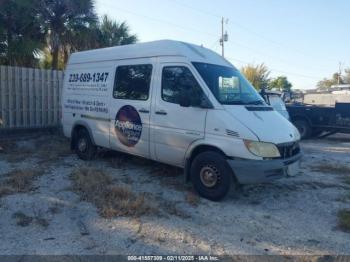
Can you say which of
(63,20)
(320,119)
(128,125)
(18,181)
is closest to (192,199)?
(128,125)

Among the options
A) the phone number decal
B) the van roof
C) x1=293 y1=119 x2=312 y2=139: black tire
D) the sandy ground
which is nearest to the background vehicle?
x1=293 y1=119 x2=312 y2=139: black tire

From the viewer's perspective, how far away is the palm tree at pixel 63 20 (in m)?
13.3

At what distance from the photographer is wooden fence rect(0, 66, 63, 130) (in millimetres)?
11203

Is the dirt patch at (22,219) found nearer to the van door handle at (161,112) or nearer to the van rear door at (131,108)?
the van rear door at (131,108)

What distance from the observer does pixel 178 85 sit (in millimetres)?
6246

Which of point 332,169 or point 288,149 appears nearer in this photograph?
point 288,149

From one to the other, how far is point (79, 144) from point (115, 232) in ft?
14.6

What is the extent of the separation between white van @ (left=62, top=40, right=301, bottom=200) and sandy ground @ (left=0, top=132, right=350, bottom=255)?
1.67 feet

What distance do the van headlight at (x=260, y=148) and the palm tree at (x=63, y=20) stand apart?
1030cm

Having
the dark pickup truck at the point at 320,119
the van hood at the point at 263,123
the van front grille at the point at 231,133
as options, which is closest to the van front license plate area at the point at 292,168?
the van hood at the point at 263,123

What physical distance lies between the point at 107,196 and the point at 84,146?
2982 mm

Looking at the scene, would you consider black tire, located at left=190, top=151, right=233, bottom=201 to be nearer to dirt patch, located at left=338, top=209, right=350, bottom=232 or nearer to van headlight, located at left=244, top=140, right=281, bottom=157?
van headlight, located at left=244, top=140, right=281, bottom=157

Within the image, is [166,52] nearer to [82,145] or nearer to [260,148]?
[260,148]

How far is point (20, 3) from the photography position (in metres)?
11.2
